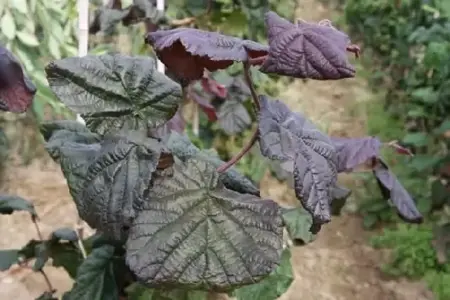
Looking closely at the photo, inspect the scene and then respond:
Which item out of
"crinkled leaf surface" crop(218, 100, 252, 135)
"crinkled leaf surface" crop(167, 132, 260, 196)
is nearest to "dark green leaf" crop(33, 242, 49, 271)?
"crinkled leaf surface" crop(167, 132, 260, 196)

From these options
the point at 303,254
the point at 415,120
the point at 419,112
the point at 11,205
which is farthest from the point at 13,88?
the point at 415,120

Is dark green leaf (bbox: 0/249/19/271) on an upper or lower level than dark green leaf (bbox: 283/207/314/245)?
lower

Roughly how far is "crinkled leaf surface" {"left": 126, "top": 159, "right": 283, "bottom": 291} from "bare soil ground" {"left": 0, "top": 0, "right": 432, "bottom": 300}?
1.16m

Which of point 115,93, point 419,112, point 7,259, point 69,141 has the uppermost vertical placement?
point 115,93

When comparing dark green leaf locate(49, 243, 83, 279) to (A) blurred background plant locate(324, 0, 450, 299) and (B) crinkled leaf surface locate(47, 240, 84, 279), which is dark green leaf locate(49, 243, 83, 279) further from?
(A) blurred background plant locate(324, 0, 450, 299)

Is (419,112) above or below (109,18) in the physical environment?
below

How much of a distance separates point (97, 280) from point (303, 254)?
1383 mm

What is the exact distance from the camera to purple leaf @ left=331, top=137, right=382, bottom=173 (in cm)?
109

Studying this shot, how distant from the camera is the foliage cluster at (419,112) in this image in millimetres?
2043

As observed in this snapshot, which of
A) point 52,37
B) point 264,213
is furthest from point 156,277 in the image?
point 52,37

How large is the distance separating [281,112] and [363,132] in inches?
92.4

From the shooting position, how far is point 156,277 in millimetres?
739

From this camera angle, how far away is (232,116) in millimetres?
2150

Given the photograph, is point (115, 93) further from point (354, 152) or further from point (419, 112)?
point (419, 112)
